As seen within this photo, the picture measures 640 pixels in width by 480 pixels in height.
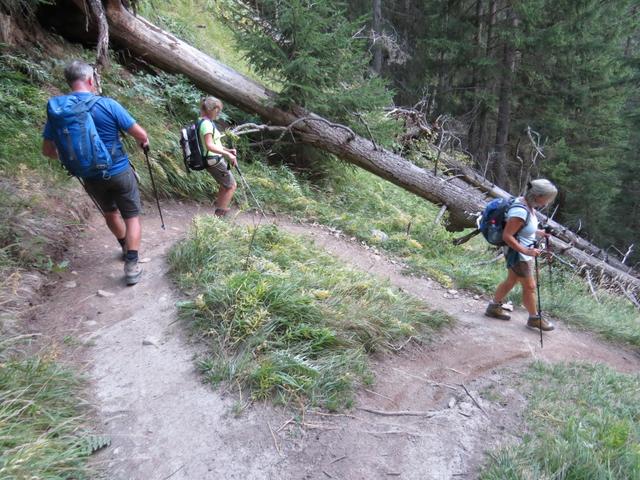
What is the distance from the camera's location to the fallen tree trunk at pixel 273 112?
26.3 feet

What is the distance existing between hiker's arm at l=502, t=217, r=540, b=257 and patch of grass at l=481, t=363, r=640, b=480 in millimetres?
1198

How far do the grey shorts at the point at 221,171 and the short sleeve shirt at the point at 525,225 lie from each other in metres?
3.73

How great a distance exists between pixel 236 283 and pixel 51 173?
3.31m

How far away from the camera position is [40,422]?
95.5 inches

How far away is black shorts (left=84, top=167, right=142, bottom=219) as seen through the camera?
13.4 feet

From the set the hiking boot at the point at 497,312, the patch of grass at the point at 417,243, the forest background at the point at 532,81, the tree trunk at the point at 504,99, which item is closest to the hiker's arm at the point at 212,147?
the patch of grass at the point at 417,243

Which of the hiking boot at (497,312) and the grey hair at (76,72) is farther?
the hiking boot at (497,312)

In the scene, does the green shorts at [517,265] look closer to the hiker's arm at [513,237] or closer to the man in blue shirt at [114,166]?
the hiker's arm at [513,237]

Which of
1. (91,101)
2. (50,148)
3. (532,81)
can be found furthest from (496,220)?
(532,81)

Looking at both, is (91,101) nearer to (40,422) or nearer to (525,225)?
(40,422)

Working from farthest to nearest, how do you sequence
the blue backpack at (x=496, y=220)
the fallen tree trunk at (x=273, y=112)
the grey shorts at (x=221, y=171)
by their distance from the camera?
the fallen tree trunk at (x=273, y=112) < the grey shorts at (x=221, y=171) < the blue backpack at (x=496, y=220)

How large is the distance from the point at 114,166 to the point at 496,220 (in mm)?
4091

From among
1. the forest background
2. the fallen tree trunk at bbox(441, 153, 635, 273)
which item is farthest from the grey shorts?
the forest background

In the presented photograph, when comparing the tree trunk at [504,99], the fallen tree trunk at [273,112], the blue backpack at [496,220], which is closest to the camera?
the blue backpack at [496,220]
